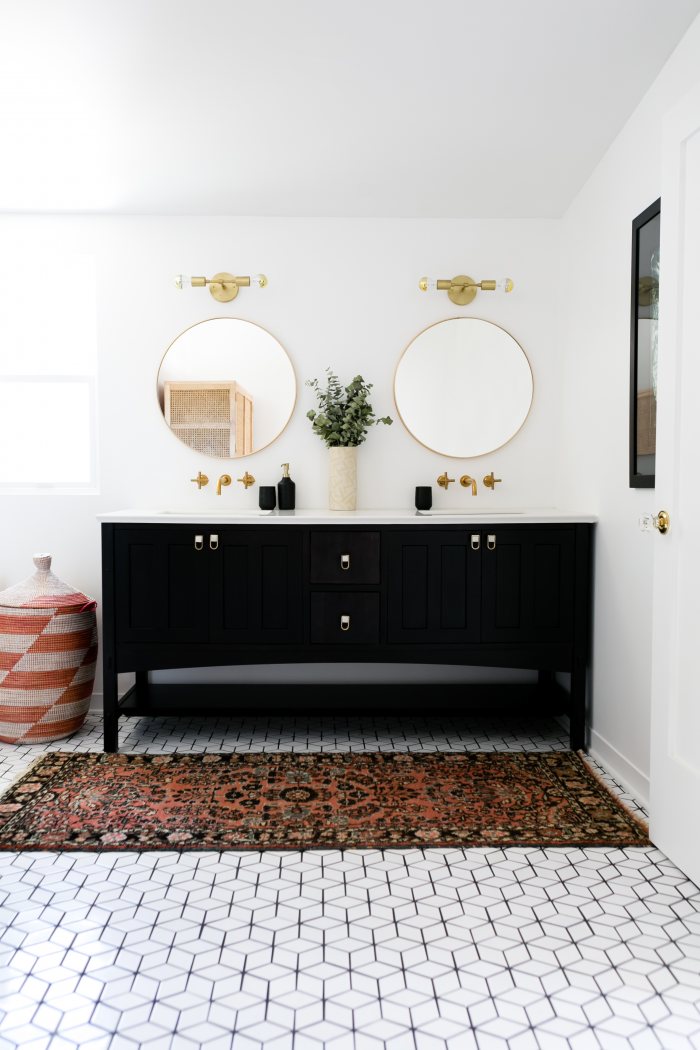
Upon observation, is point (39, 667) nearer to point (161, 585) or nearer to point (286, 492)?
point (161, 585)

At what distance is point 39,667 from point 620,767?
7.95ft

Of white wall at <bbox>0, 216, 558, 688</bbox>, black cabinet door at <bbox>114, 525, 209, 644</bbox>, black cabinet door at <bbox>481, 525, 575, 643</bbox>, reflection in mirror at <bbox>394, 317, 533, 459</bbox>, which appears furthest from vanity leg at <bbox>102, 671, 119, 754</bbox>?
reflection in mirror at <bbox>394, 317, 533, 459</bbox>

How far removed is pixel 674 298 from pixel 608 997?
1813mm

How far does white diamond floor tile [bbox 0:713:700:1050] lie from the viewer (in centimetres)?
155

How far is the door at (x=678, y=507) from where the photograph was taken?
2113 mm

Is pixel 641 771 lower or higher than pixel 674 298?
lower

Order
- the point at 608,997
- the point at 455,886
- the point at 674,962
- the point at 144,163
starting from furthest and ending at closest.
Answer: the point at 144,163 → the point at 455,886 → the point at 674,962 → the point at 608,997

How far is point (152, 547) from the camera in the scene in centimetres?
316

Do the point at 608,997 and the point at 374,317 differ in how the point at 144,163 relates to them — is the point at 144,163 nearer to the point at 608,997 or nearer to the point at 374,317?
the point at 374,317

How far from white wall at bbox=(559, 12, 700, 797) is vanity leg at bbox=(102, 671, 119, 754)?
202cm

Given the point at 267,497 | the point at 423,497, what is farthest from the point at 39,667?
the point at 423,497

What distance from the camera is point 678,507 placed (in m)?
2.21

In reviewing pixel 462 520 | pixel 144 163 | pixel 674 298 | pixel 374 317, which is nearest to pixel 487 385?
pixel 374 317

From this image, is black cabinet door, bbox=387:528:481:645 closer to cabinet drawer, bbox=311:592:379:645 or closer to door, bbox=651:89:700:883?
cabinet drawer, bbox=311:592:379:645
